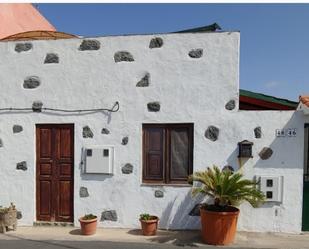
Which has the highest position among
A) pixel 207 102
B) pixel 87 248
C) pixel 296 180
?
pixel 207 102

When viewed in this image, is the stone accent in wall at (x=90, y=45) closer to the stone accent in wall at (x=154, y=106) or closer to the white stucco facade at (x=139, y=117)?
the white stucco facade at (x=139, y=117)

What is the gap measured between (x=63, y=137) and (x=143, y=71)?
2.14m

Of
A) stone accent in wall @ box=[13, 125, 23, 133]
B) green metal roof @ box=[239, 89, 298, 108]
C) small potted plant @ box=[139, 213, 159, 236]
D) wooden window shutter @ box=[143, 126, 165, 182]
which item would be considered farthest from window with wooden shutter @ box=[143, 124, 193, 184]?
stone accent in wall @ box=[13, 125, 23, 133]

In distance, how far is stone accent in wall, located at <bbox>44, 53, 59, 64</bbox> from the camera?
7633mm

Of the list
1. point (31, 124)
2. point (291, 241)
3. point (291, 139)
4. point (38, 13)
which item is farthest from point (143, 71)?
point (38, 13)

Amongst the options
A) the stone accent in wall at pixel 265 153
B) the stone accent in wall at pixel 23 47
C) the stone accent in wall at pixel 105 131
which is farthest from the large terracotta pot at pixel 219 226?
the stone accent in wall at pixel 23 47

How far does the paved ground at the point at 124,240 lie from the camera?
20.8 ft

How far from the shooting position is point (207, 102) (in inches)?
283

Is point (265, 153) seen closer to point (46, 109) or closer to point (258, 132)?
point (258, 132)

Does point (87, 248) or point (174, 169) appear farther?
point (174, 169)

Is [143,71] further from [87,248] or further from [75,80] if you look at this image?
[87,248]

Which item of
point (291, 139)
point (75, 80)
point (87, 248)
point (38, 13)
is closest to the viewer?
point (87, 248)

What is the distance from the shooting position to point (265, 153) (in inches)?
277

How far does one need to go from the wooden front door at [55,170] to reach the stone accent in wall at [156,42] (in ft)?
7.68
